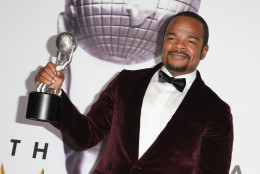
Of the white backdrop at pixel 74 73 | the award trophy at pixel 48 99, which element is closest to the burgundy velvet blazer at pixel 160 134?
the award trophy at pixel 48 99

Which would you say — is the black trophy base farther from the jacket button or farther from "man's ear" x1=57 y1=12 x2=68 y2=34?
"man's ear" x1=57 y1=12 x2=68 y2=34

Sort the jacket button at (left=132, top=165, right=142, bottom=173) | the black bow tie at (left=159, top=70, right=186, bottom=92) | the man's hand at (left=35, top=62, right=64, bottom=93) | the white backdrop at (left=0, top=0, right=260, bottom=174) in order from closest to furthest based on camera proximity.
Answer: the man's hand at (left=35, top=62, right=64, bottom=93)
the jacket button at (left=132, top=165, right=142, bottom=173)
the black bow tie at (left=159, top=70, right=186, bottom=92)
the white backdrop at (left=0, top=0, right=260, bottom=174)

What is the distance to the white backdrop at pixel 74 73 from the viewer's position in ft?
7.86

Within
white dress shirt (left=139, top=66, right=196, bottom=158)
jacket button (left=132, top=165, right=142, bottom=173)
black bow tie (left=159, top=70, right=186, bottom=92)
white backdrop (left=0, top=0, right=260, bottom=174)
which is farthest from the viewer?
white backdrop (left=0, top=0, right=260, bottom=174)

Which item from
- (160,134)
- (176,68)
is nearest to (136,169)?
(160,134)

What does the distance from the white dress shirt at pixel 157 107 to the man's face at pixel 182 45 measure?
0.30ft

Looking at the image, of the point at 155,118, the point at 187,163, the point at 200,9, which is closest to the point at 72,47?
the point at 155,118

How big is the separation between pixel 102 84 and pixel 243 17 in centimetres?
97

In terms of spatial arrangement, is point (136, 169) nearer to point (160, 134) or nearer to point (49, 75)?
point (160, 134)

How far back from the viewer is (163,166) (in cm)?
172

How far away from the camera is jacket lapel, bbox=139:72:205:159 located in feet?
5.57

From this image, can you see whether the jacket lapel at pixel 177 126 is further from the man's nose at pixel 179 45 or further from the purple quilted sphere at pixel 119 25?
the purple quilted sphere at pixel 119 25

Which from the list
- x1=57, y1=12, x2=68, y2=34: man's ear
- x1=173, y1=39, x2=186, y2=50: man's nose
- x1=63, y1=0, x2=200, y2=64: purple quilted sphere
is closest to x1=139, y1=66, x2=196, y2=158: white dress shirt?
x1=173, y1=39, x2=186, y2=50: man's nose

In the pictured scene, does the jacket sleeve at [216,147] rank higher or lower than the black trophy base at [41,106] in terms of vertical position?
lower
